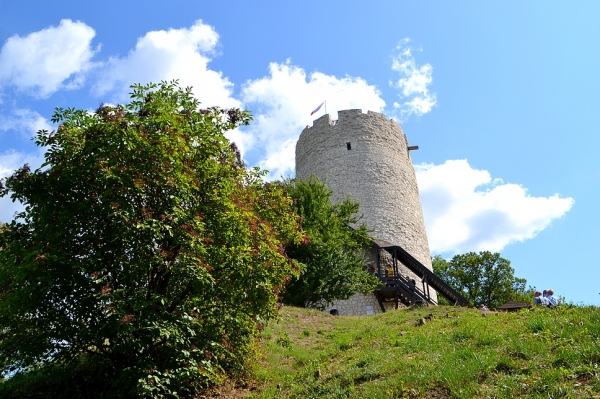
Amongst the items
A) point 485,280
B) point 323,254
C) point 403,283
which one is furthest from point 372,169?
point 485,280

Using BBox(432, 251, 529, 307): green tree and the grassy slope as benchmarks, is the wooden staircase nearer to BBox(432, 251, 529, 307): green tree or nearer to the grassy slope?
the grassy slope

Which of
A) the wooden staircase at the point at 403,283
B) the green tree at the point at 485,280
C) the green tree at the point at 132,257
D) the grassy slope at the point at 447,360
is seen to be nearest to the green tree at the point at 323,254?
the wooden staircase at the point at 403,283

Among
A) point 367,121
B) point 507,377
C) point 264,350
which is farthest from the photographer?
point 367,121

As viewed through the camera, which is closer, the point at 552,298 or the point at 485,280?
the point at 552,298

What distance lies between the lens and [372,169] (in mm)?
23516

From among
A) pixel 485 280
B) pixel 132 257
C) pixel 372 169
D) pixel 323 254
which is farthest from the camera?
pixel 485 280

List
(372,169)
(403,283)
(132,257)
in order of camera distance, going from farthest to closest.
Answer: (372,169) → (403,283) → (132,257)

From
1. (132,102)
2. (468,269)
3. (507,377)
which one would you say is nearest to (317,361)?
(507,377)

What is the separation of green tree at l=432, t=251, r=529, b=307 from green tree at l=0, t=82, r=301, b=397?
94.1ft

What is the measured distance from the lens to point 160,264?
22.4 feet

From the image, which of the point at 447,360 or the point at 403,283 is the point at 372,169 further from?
the point at 447,360

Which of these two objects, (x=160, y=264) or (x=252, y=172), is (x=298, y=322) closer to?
(x=252, y=172)

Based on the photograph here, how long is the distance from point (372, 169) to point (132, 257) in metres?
17.7

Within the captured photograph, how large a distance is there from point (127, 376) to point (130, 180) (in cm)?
243
